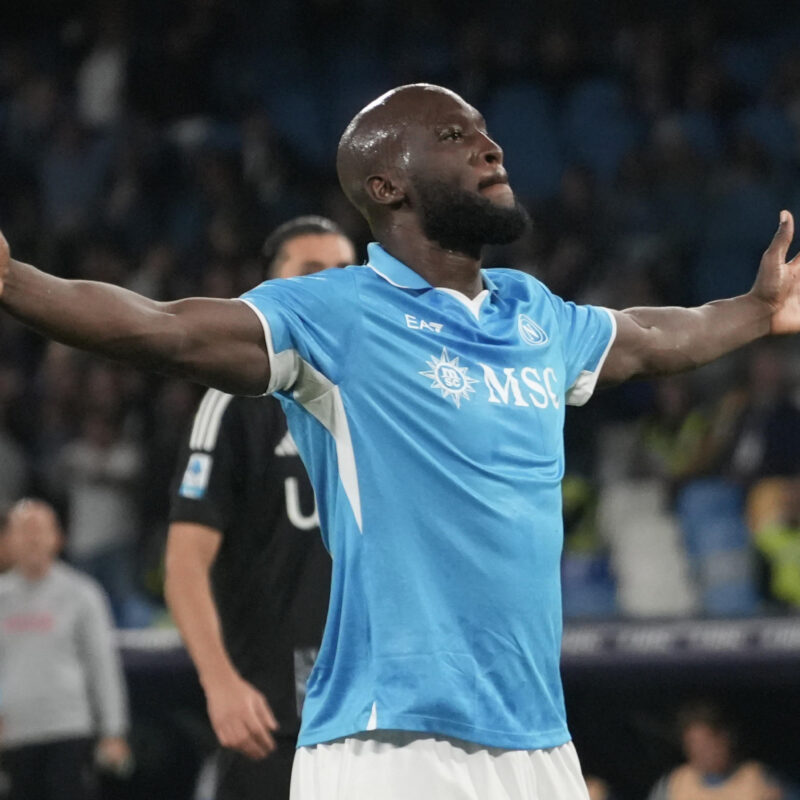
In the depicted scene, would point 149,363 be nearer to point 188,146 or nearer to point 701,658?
point 701,658

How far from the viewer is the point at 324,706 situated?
298cm

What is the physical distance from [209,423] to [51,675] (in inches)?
169

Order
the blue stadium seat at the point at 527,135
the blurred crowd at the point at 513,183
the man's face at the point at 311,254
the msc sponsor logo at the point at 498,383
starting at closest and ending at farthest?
the msc sponsor logo at the point at 498,383 < the man's face at the point at 311,254 < the blurred crowd at the point at 513,183 < the blue stadium seat at the point at 527,135

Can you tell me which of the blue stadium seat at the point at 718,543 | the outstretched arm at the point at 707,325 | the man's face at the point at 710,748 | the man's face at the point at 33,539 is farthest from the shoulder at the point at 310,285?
the man's face at the point at 33,539

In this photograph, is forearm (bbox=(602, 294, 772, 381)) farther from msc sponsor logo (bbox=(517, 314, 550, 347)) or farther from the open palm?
msc sponsor logo (bbox=(517, 314, 550, 347))

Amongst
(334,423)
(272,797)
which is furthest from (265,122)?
(334,423)

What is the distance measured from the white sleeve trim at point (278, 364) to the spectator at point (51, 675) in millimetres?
5498

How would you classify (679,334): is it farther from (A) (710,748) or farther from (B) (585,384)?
(A) (710,748)

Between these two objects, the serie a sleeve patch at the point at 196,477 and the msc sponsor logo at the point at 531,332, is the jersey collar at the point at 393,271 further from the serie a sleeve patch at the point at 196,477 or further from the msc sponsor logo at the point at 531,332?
the serie a sleeve patch at the point at 196,477

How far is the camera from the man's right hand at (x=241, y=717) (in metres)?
4.04

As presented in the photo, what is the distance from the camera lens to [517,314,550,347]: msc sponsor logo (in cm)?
318

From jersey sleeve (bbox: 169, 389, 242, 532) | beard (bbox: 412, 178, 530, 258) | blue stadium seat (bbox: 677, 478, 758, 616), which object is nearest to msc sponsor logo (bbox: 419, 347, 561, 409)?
beard (bbox: 412, 178, 530, 258)

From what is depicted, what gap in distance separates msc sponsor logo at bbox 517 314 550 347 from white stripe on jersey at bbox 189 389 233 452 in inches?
52.4

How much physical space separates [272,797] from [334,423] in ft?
4.79
